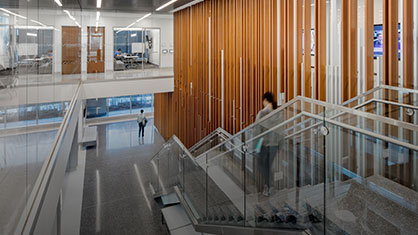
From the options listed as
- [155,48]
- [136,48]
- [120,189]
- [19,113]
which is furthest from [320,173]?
[136,48]

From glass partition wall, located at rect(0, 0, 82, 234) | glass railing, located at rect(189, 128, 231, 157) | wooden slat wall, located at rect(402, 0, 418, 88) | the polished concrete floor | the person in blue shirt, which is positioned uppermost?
the person in blue shirt

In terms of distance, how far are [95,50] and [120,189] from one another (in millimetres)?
8307

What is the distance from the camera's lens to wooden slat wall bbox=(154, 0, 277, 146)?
6.55 meters

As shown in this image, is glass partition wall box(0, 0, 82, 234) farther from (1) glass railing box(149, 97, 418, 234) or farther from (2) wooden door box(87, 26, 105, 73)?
(2) wooden door box(87, 26, 105, 73)

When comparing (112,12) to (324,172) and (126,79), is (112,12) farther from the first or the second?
(324,172)

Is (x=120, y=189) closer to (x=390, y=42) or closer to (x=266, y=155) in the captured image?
(x=266, y=155)

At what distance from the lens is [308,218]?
305 cm

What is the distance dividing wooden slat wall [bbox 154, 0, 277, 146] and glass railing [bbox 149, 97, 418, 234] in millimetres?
2721

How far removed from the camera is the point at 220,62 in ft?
28.5

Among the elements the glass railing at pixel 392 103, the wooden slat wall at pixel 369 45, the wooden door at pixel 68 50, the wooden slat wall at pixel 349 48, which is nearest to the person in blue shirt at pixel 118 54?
the wooden door at pixel 68 50

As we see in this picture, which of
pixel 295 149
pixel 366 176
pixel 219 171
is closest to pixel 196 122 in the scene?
pixel 219 171

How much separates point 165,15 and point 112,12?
2768 mm

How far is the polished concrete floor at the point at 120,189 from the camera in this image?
6938mm

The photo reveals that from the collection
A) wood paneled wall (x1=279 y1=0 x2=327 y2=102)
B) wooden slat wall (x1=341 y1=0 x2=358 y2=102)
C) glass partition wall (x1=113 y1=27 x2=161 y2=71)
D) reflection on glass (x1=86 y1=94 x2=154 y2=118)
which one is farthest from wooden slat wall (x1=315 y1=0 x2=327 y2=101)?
reflection on glass (x1=86 y1=94 x2=154 y2=118)
